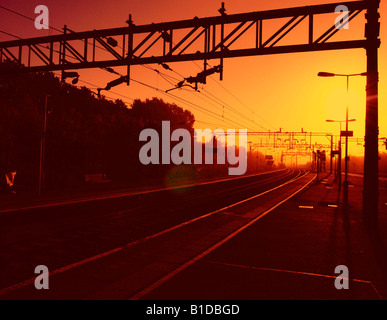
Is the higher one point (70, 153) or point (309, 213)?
point (70, 153)

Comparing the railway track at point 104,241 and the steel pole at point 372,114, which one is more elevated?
the steel pole at point 372,114

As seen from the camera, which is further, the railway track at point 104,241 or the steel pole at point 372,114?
the steel pole at point 372,114

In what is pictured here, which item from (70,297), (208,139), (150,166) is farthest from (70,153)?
(208,139)

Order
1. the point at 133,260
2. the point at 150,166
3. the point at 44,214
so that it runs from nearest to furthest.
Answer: the point at 133,260, the point at 44,214, the point at 150,166

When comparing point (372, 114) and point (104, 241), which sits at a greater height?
point (372, 114)

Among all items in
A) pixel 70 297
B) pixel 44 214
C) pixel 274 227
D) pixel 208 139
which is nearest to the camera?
pixel 70 297

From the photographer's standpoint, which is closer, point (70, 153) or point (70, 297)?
point (70, 297)

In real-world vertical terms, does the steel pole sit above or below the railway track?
above

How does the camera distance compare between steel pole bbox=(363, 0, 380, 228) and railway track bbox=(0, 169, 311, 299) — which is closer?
railway track bbox=(0, 169, 311, 299)

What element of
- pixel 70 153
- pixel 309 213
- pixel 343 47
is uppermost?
pixel 343 47

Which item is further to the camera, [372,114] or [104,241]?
[372,114]

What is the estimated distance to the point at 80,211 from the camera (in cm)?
1695

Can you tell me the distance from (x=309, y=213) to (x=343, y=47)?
749cm
